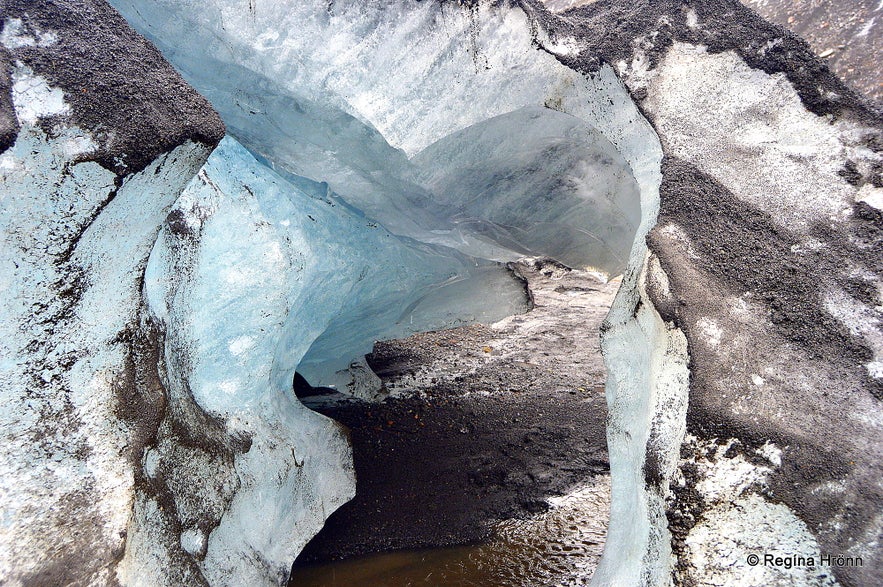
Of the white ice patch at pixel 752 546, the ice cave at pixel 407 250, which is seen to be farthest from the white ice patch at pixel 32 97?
the white ice patch at pixel 752 546

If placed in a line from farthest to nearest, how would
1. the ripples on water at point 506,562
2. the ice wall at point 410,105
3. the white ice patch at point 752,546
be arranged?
the ripples on water at point 506,562 → the ice wall at point 410,105 → the white ice patch at point 752,546

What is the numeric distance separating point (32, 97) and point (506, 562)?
347 centimetres

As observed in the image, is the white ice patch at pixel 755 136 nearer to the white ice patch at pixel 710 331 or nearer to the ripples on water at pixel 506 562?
the white ice patch at pixel 710 331

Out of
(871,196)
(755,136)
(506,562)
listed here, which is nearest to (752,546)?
(871,196)

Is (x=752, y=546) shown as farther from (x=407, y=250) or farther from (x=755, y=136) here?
(x=407, y=250)

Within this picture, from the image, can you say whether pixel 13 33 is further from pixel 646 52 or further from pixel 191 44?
pixel 646 52

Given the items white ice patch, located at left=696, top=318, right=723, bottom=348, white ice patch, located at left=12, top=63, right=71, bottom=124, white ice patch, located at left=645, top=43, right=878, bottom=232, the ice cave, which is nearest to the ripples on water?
the ice cave

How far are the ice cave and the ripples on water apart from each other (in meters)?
1.06

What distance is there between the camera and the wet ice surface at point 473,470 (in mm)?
3443

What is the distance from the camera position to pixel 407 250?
2.86m

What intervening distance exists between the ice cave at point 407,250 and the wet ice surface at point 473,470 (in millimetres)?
678

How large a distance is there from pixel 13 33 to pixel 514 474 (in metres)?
3.43

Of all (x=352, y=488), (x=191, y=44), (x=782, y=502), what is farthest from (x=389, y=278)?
(x=782, y=502)

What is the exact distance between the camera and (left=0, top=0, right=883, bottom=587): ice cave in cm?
149
